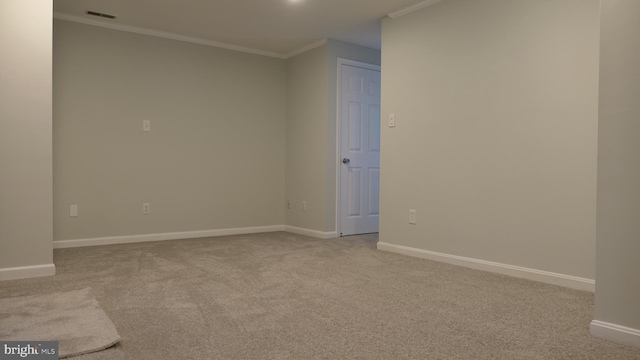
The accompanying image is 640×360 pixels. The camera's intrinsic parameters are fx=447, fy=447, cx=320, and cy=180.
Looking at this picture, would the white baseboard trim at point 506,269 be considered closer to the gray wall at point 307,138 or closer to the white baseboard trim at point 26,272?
the gray wall at point 307,138

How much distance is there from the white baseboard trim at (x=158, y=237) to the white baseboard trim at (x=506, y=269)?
6.33 feet

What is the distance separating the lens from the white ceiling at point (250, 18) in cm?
391

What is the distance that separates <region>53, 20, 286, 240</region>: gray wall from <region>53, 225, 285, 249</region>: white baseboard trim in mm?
54

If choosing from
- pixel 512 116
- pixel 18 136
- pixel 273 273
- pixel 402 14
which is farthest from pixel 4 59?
pixel 512 116

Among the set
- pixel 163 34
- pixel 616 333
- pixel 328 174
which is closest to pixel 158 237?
pixel 328 174

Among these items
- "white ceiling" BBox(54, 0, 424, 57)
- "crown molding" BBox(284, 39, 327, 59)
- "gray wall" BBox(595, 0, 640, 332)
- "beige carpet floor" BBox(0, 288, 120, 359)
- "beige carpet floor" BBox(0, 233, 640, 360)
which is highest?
"white ceiling" BBox(54, 0, 424, 57)

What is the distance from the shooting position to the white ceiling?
12.8 ft

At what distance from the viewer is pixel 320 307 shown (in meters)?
2.44

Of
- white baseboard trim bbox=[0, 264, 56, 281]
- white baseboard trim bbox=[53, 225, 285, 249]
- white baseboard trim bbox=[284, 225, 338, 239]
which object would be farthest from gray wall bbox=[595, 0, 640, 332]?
white baseboard trim bbox=[53, 225, 285, 249]

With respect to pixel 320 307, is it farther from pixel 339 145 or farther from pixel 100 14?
pixel 100 14

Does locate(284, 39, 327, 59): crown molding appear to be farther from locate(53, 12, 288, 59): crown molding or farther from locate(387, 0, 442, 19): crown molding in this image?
locate(387, 0, 442, 19): crown molding

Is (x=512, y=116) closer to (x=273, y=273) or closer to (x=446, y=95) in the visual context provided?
(x=446, y=95)

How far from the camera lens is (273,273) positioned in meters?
3.25

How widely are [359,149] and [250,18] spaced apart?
6.24ft
